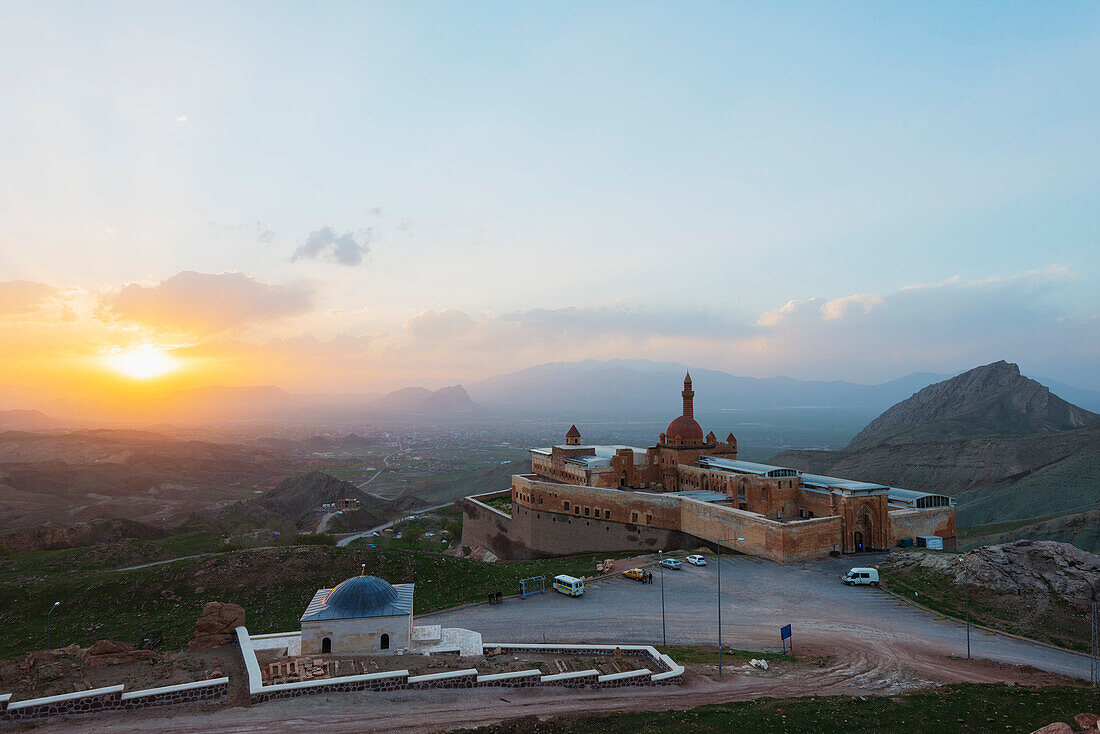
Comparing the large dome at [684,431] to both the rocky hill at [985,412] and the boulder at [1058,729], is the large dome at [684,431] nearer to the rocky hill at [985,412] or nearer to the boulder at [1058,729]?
the boulder at [1058,729]

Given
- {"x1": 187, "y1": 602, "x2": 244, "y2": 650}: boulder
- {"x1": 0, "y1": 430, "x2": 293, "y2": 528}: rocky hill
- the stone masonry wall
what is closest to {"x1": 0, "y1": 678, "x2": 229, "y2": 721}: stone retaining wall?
{"x1": 187, "y1": 602, "x2": 244, "y2": 650}: boulder

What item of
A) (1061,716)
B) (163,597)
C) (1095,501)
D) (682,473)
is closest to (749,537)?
(682,473)

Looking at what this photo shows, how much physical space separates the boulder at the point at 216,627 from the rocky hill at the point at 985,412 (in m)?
145

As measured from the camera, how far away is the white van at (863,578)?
3594 centimetres

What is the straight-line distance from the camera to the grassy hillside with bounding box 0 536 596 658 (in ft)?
101

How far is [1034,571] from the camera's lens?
3259cm

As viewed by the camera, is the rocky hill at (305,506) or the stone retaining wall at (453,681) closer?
the stone retaining wall at (453,681)

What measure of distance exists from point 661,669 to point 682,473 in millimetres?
37775

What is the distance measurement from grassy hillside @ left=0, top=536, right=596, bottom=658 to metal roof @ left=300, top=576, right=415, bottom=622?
9.92 metres

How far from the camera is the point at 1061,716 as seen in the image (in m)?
17.2

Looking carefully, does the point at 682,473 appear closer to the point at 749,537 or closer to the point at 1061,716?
the point at 749,537

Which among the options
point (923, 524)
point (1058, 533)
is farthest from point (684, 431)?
point (1058, 533)

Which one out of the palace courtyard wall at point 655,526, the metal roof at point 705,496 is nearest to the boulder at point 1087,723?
the palace courtyard wall at point 655,526

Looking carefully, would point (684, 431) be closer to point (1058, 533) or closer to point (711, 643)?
point (711, 643)
